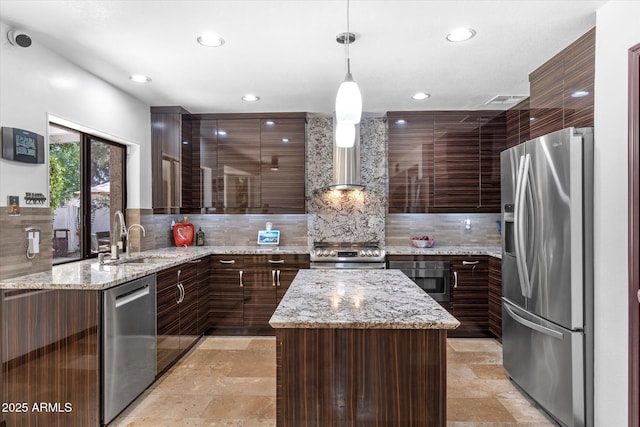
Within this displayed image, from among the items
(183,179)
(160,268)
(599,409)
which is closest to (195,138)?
(183,179)

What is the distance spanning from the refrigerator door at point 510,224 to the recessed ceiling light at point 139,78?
3.11 metres

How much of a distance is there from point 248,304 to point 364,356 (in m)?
2.79

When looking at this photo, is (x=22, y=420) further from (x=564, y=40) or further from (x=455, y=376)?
(x=564, y=40)

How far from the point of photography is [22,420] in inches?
88.0

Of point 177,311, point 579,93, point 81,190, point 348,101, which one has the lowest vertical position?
point 177,311

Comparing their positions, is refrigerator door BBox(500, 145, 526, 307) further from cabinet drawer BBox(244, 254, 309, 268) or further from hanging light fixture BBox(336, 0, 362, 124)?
cabinet drawer BBox(244, 254, 309, 268)

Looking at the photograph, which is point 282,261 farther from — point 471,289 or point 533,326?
point 533,326

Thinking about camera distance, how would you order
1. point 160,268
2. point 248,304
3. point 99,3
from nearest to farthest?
1. point 99,3
2. point 160,268
3. point 248,304

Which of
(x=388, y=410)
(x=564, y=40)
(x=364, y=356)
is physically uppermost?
(x=564, y=40)

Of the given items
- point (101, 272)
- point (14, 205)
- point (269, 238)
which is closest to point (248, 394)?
point (101, 272)

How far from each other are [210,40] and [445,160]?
9.52 ft

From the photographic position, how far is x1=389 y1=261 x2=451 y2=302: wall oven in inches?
158

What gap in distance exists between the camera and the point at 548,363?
7.98ft

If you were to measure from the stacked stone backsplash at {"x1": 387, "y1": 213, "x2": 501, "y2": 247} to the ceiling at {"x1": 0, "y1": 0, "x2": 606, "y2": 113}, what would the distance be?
1566 mm
